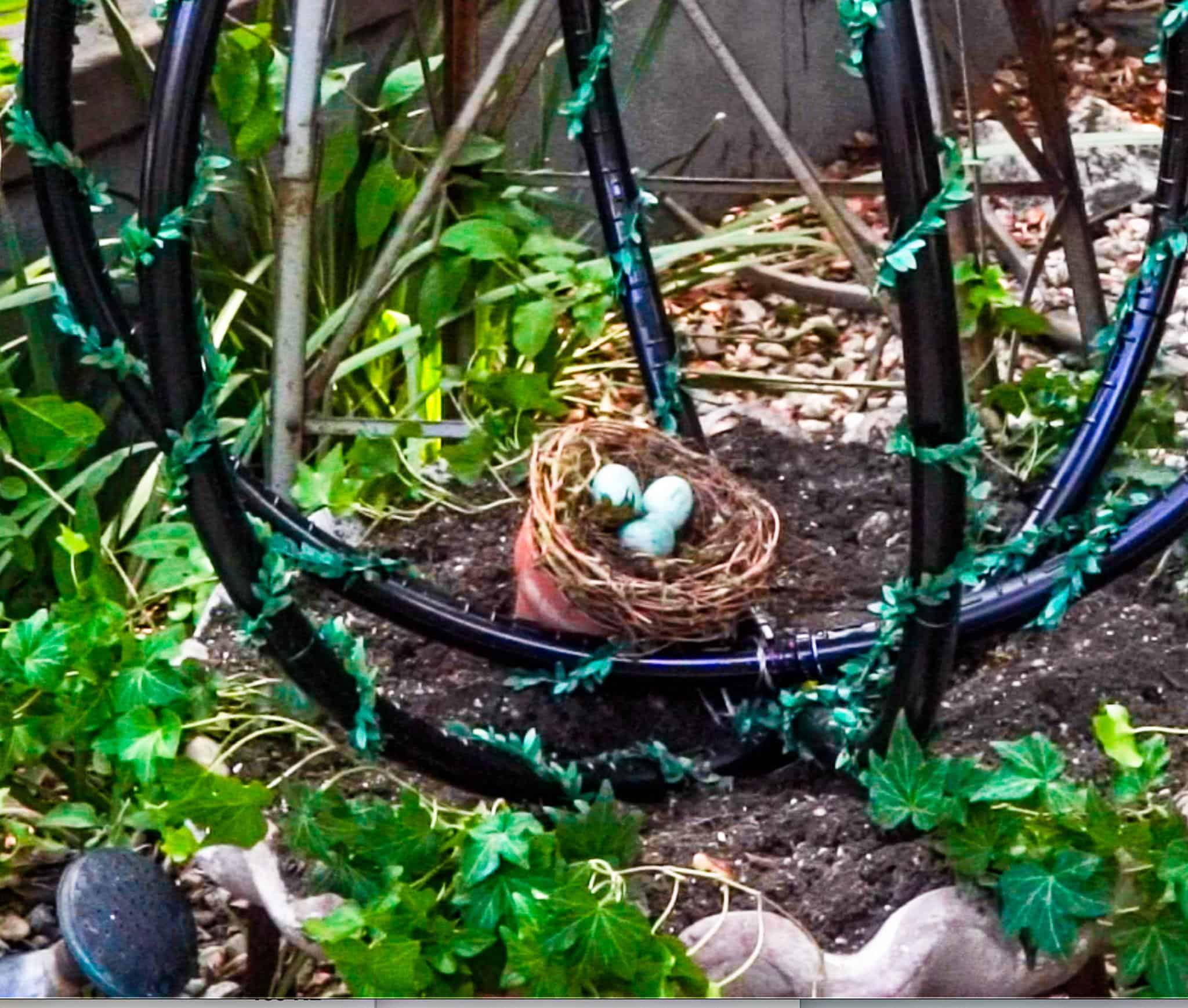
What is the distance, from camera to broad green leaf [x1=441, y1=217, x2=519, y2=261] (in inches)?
55.1

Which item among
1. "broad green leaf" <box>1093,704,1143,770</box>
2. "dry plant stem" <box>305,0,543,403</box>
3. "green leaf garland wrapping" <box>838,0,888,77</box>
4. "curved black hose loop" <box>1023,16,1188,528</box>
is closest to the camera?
"green leaf garland wrapping" <box>838,0,888,77</box>

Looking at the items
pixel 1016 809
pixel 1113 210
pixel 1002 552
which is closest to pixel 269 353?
pixel 1002 552

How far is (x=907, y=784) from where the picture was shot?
872 millimetres

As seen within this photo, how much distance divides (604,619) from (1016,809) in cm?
28

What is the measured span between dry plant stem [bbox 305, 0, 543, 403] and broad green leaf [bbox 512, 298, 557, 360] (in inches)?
7.1

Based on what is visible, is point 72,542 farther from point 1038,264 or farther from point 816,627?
point 1038,264

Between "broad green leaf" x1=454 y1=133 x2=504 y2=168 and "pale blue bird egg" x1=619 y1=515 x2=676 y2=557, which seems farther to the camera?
"broad green leaf" x1=454 y1=133 x2=504 y2=168

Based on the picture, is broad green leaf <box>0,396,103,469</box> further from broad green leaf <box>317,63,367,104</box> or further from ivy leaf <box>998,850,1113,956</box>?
ivy leaf <box>998,850,1113,956</box>

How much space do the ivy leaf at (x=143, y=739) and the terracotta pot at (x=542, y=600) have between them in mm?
242

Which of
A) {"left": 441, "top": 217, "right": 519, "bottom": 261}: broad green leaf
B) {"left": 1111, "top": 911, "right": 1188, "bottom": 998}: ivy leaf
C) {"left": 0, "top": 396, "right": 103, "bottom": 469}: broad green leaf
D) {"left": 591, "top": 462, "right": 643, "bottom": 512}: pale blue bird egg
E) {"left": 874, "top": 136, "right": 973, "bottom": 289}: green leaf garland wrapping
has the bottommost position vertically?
{"left": 1111, "top": 911, "right": 1188, "bottom": 998}: ivy leaf

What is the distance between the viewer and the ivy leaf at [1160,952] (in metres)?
0.82

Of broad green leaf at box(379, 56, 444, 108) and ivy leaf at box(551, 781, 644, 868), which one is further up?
broad green leaf at box(379, 56, 444, 108)

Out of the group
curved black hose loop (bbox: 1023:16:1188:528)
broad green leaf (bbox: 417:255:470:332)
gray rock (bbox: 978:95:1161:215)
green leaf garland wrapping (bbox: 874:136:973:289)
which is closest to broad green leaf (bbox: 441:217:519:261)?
broad green leaf (bbox: 417:255:470:332)

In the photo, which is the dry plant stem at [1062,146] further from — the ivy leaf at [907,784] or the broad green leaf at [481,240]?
the ivy leaf at [907,784]
